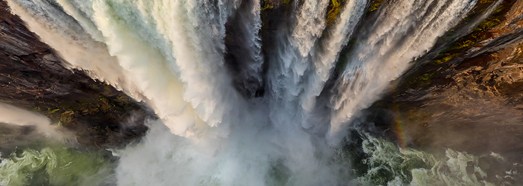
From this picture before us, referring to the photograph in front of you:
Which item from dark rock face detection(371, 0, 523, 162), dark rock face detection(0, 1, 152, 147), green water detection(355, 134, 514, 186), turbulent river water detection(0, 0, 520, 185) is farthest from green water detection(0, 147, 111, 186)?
dark rock face detection(371, 0, 523, 162)

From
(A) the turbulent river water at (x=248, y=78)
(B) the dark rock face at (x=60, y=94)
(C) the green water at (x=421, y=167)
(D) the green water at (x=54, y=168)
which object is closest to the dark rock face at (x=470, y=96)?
(C) the green water at (x=421, y=167)

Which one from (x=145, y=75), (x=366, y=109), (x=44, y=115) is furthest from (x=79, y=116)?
(x=366, y=109)

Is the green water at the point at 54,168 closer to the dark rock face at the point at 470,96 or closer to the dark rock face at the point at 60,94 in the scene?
the dark rock face at the point at 60,94

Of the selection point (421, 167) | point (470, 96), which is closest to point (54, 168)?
point (421, 167)

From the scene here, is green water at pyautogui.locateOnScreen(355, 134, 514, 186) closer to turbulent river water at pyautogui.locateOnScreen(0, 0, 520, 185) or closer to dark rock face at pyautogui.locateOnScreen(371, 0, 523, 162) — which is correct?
turbulent river water at pyautogui.locateOnScreen(0, 0, 520, 185)

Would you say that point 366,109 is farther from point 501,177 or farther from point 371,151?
point 501,177
